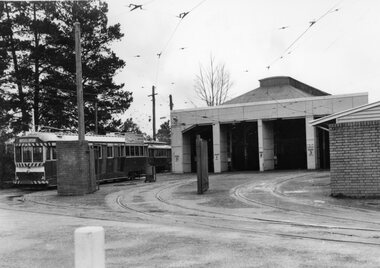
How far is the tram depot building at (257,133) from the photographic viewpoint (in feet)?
116

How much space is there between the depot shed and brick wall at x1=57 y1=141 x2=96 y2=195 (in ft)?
34.2

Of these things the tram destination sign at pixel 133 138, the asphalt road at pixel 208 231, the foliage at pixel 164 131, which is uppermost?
the foliage at pixel 164 131

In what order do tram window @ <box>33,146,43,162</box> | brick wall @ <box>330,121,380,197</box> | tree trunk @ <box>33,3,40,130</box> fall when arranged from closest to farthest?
brick wall @ <box>330,121,380,197</box>, tram window @ <box>33,146,43,162</box>, tree trunk @ <box>33,3,40,130</box>

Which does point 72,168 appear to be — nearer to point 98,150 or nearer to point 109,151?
point 98,150

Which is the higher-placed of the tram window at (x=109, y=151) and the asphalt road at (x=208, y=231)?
the tram window at (x=109, y=151)

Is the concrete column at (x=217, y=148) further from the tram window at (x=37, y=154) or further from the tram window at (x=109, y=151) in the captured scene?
the tram window at (x=37, y=154)

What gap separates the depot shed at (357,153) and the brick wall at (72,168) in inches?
410

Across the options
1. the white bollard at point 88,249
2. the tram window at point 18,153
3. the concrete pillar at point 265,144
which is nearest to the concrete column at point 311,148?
the concrete pillar at point 265,144

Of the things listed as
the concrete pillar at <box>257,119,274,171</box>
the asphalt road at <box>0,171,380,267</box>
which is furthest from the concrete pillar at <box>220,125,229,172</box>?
the asphalt road at <box>0,171,380,267</box>

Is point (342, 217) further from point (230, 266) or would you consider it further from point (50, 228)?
point (50, 228)

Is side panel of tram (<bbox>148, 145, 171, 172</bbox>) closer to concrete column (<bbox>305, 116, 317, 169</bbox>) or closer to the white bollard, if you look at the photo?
concrete column (<bbox>305, 116, 317, 169</bbox>)

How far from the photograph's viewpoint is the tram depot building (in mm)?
35469

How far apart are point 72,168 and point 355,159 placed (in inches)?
457

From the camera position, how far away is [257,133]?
41156mm
